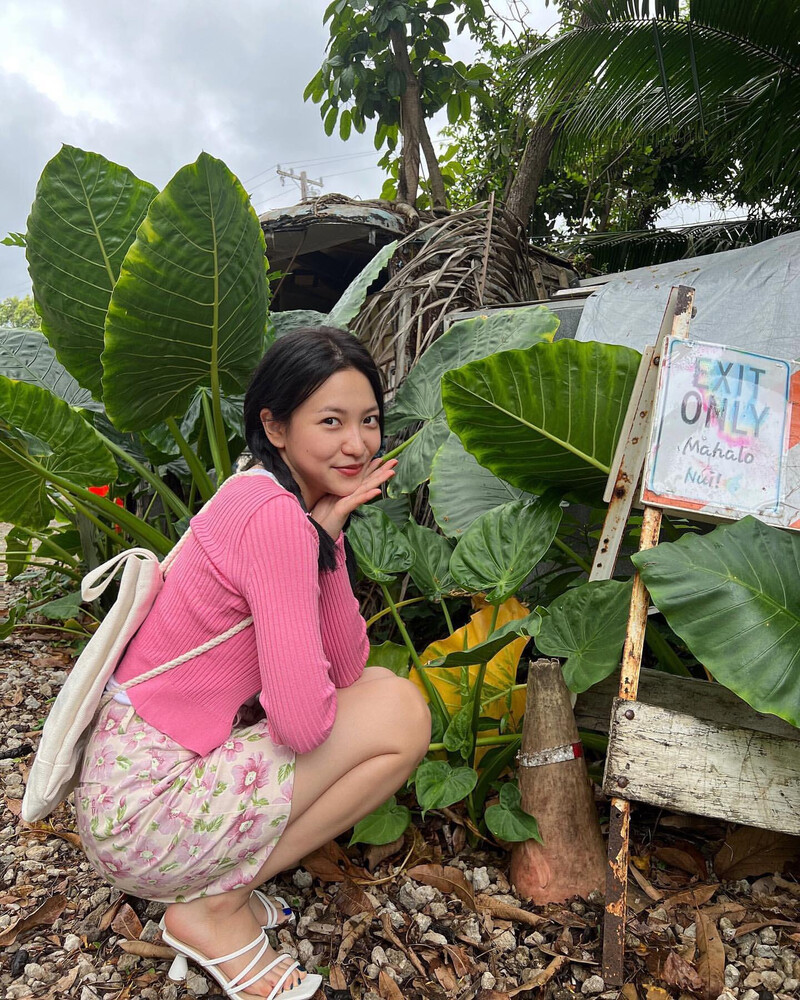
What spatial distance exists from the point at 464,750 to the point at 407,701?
0.28m

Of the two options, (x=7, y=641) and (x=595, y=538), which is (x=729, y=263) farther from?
(x=7, y=641)

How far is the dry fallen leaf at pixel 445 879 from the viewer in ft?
4.30

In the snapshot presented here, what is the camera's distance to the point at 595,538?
2100mm

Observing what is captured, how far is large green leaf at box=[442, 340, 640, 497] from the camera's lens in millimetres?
1386

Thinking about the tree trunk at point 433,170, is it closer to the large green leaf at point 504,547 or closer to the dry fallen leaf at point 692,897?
the large green leaf at point 504,547

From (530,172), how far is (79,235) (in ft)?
9.14

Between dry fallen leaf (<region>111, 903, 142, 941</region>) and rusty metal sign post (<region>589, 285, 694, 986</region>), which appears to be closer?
rusty metal sign post (<region>589, 285, 694, 986</region>)

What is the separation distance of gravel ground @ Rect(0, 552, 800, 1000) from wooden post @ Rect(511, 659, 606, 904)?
1.5 inches

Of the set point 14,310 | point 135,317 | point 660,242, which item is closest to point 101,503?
point 135,317

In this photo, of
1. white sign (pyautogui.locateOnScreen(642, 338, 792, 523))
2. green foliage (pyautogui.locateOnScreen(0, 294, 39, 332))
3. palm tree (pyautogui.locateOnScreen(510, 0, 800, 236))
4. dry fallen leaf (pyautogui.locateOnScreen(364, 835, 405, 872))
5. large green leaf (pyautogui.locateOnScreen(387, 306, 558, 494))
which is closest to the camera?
white sign (pyautogui.locateOnScreen(642, 338, 792, 523))

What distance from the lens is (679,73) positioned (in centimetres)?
345

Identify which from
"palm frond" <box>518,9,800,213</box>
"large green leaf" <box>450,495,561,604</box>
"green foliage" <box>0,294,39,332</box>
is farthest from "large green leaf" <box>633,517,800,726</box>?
"green foliage" <box>0,294,39,332</box>

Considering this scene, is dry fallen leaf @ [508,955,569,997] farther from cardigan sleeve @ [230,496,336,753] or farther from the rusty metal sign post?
cardigan sleeve @ [230,496,336,753]

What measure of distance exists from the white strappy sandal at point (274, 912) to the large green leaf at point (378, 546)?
0.60 meters
